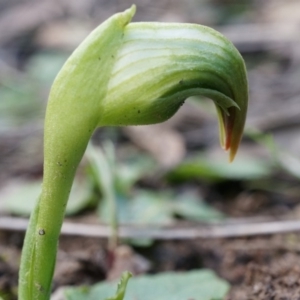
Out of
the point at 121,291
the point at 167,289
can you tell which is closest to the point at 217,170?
the point at 167,289

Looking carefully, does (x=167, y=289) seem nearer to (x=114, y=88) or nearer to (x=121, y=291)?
(x=121, y=291)

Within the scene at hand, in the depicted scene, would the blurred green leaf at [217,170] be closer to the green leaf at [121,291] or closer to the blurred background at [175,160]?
the blurred background at [175,160]

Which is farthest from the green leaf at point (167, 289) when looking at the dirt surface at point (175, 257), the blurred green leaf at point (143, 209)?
the blurred green leaf at point (143, 209)

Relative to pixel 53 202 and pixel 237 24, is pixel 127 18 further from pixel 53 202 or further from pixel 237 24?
pixel 237 24

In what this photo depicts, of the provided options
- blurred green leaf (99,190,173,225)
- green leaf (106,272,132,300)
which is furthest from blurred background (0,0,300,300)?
green leaf (106,272,132,300)

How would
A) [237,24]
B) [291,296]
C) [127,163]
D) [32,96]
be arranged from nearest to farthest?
[291,296]
[127,163]
[32,96]
[237,24]

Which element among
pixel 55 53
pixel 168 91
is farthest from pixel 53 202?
pixel 55 53

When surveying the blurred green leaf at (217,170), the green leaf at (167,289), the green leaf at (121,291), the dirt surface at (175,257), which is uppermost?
the blurred green leaf at (217,170)
